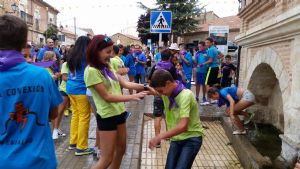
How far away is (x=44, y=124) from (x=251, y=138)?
201 inches

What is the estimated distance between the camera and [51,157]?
90.8 inches

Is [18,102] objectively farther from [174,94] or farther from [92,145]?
[92,145]

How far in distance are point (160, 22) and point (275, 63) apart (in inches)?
196

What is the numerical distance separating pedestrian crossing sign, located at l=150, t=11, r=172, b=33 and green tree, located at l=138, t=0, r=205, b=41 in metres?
23.4

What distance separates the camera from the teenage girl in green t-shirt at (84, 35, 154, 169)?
11.6 ft

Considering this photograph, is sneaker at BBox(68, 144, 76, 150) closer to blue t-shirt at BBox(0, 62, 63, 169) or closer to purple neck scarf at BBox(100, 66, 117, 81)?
purple neck scarf at BBox(100, 66, 117, 81)

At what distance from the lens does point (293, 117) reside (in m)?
4.48

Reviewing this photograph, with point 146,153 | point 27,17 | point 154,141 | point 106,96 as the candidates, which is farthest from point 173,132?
point 27,17

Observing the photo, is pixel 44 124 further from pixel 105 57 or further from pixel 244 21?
pixel 244 21

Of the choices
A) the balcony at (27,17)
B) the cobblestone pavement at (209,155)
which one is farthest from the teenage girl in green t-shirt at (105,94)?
the balcony at (27,17)

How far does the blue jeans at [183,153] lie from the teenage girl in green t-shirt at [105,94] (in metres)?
0.66

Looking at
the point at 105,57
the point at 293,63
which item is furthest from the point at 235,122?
the point at 105,57

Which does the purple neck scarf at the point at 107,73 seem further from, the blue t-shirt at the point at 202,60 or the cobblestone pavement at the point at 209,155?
the blue t-shirt at the point at 202,60

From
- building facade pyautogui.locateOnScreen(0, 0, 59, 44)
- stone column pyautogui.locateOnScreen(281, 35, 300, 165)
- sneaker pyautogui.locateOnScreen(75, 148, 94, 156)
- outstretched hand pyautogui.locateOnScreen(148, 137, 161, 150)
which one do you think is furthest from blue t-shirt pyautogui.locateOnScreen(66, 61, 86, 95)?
building facade pyautogui.locateOnScreen(0, 0, 59, 44)
